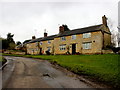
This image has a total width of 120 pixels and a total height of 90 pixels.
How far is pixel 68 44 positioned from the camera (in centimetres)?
4219

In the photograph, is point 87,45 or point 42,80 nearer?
point 42,80

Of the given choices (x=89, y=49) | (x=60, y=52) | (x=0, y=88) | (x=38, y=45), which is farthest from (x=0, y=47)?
(x=0, y=88)

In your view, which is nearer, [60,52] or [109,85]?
[109,85]

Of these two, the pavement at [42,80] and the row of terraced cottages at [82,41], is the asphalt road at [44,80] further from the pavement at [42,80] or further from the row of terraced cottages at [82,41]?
the row of terraced cottages at [82,41]

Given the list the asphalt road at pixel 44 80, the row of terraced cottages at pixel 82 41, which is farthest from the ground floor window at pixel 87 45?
the asphalt road at pixel 44 80

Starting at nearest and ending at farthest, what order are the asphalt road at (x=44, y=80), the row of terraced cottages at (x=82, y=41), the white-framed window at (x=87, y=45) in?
the asphalt road at (x=44, y=80)
the row of terraced cottages at (x=82, y=41)
the white-framed window at (x=87, y=45)

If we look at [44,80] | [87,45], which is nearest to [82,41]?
[87,45]

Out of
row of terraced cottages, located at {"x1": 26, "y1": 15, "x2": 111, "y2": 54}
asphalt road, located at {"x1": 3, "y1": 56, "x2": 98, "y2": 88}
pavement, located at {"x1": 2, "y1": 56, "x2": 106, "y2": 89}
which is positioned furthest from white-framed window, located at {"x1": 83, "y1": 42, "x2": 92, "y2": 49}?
asphalt road, located at {"x1": 3, "y1": 56, "x2": 98, "y2": 88}

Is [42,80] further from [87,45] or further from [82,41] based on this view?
[82,41]

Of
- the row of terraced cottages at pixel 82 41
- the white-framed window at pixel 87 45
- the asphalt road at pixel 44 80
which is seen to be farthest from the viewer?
the white-framed window at pixel 87 45

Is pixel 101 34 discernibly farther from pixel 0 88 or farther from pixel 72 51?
pixel 0 88

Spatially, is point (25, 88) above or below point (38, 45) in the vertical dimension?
below

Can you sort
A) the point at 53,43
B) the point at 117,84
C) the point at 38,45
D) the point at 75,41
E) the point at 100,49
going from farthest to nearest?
the point at 38,45 < the point at 53,43 < the point at 75,41 < the point at 100,49 < the point at 117,84

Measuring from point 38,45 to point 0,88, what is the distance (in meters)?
47.2
